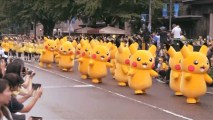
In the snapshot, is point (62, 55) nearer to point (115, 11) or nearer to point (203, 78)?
point (203, 78)

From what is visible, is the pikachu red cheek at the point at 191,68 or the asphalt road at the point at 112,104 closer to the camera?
the asphalt road at the point at 112,104

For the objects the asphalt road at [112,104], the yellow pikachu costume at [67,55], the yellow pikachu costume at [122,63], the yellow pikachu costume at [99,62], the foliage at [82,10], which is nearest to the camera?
the asphalt road at [112,104]

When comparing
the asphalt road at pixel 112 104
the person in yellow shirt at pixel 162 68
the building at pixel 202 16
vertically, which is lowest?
the asphalt road at pixel 112 104

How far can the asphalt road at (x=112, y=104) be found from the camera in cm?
1237

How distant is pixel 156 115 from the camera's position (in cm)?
1253

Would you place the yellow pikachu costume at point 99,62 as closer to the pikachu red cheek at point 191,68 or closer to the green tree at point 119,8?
the pikachu red cheek at point 191,68

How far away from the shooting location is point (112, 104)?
14352 mm

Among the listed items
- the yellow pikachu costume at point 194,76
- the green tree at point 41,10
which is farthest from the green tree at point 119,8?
the yellow pikachu costume at point 194,76

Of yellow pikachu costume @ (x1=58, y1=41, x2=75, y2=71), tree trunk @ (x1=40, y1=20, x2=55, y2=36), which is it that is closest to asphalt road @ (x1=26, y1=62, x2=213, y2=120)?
yellow pikachu costume @ (x1=58, y1=41, x2=75, y2=71)

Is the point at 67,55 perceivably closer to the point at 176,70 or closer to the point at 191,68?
the point at 176,70

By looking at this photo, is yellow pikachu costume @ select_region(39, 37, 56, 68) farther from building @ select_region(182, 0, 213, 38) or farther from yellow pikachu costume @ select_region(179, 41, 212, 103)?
building @ select_region(182, 0, 213, 38)

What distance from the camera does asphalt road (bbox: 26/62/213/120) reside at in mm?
12367

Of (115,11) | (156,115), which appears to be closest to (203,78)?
(156,115)

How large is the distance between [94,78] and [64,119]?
867cm
